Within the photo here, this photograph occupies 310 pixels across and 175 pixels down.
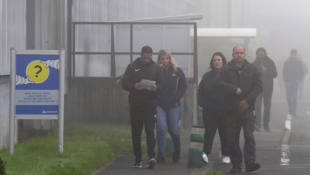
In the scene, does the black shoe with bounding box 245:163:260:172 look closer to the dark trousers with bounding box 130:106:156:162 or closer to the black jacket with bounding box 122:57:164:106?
the dark trousers with bounding box 130:106:156:162

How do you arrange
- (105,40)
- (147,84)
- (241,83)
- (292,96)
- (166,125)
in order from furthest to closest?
1. (292,96)
2. (105,40)
3. (166,125)
4. (147,84)
5. (241,83)

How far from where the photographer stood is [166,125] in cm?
963

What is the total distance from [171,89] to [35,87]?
2.16 m

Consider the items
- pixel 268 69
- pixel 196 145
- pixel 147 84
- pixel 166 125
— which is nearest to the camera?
pixel 147 84

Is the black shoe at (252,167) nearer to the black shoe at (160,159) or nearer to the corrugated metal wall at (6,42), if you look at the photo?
the black shoe at (160,159)

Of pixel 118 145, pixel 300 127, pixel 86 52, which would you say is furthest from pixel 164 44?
pixel 118 145

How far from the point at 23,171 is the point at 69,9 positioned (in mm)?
8506

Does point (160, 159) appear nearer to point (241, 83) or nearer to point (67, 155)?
point (67, 155)

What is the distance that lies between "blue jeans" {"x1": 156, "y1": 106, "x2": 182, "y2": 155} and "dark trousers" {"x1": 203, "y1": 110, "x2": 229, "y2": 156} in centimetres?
43

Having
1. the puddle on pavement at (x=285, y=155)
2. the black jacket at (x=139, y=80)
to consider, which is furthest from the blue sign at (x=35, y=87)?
the puddle on pavement at (x=285, y=155)

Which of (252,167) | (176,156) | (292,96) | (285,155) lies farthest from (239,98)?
(292,96)

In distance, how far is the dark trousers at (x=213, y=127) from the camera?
31.4ft

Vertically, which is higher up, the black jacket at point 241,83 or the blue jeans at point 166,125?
the black jacket at point 241,83

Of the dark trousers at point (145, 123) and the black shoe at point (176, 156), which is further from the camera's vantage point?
the black shoe at point (176, 156)
